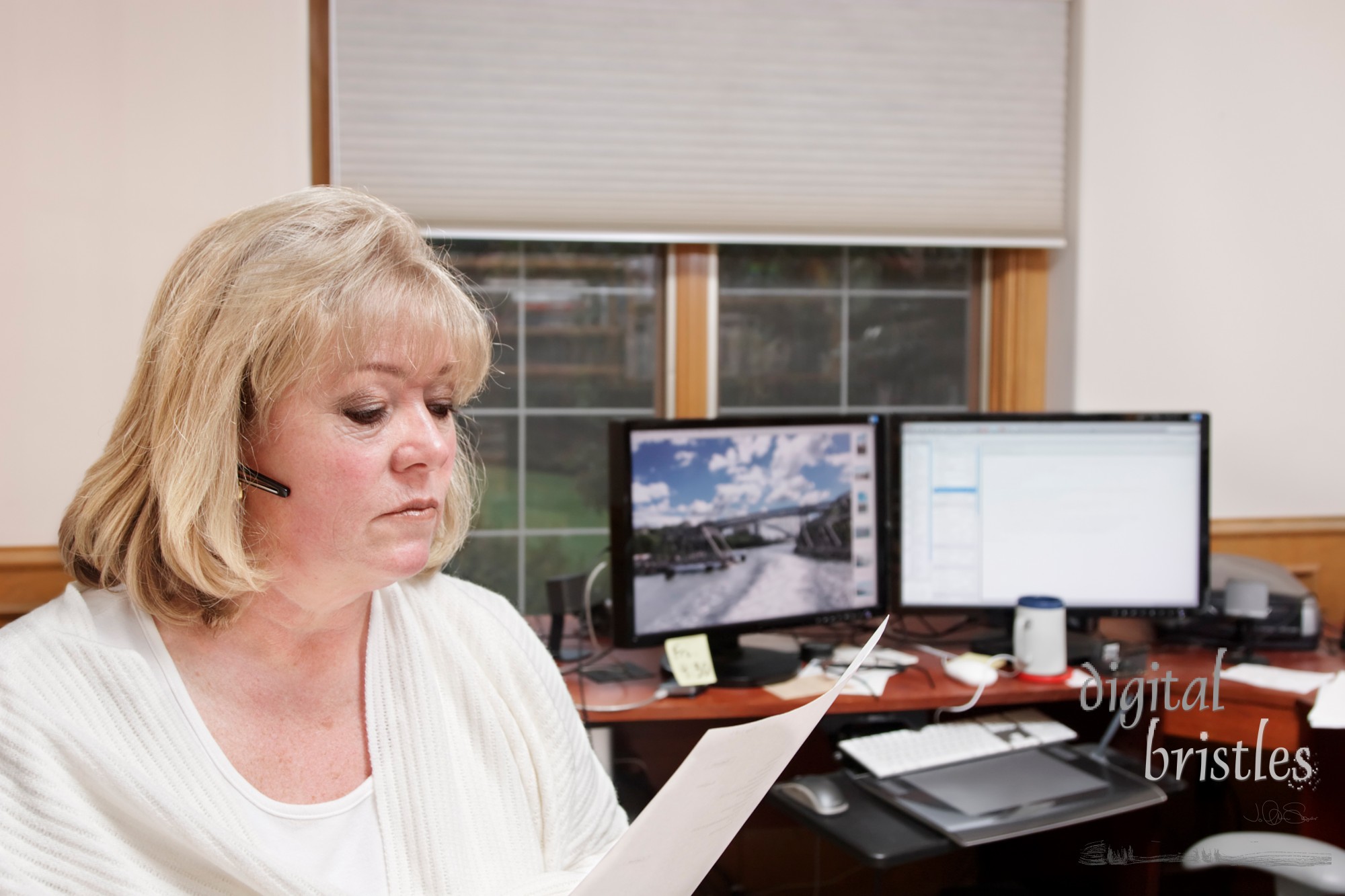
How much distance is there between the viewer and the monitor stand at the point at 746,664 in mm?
1729

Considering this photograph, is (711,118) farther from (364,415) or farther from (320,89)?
(364,415)

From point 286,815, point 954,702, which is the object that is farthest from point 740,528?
point 286,815

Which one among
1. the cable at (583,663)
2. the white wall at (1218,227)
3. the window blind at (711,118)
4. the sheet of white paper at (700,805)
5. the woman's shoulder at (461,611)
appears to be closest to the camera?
the sheet of white paper at (700,805)

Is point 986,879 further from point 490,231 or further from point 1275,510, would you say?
point 490,231

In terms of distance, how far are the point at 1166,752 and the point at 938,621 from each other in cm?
66

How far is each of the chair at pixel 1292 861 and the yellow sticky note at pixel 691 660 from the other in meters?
0.83

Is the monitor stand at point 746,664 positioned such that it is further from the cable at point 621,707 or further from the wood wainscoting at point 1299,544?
the wood wainscoting at point 1299,544

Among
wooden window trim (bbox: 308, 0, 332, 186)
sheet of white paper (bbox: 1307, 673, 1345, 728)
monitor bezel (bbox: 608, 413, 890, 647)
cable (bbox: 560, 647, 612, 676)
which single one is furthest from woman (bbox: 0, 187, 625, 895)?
Answer: wooden window trim (bbox: 308, 0, 332, 186)

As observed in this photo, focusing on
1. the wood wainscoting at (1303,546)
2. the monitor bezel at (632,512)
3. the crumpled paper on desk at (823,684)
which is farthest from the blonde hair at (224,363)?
the wood wainscoting at (1303,546)

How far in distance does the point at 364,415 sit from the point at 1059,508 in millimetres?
1484

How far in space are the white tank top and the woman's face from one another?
13 centimetres

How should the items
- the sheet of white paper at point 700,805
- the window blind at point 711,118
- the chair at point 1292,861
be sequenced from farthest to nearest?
the window blind at point 711,118 < the chair at point 1292,861 < the sheet of white paper at point 700,805

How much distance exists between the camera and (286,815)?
2.89ft
